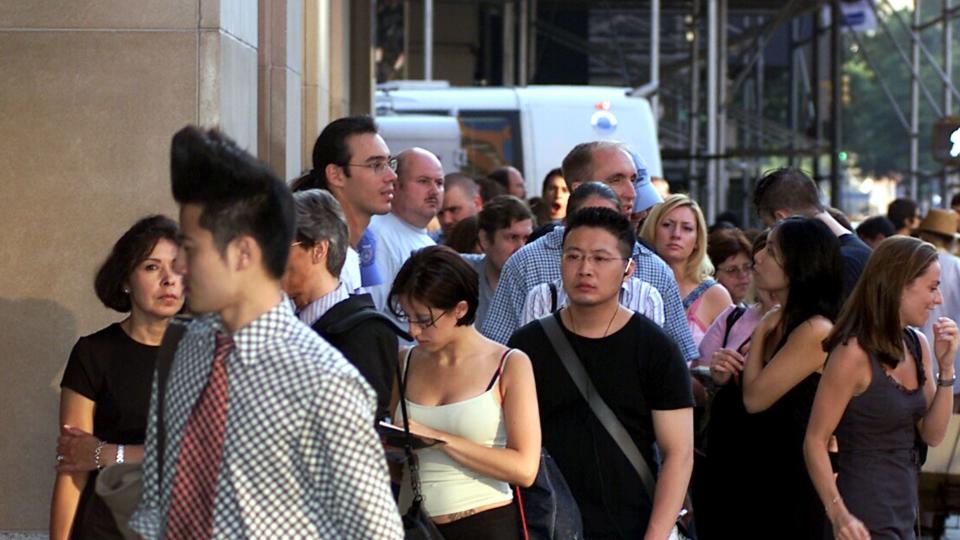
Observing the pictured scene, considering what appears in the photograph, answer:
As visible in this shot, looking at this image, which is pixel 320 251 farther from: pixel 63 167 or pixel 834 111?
pixel 834 111

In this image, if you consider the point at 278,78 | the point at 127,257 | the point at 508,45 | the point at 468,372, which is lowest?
the point at 468,372

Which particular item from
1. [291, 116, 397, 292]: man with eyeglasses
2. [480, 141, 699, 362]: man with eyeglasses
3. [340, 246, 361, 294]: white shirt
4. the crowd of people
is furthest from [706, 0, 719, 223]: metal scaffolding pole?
[340, 246, 361, 294]: white shirt

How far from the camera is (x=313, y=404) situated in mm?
3531

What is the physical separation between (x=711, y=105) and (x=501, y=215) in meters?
17.8

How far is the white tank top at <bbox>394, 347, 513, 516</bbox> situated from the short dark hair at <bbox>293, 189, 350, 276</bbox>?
560 millimetres

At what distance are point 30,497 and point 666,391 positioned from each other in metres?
2.93

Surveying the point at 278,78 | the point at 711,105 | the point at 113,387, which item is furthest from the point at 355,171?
the point at 711,105

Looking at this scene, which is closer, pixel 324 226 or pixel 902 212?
pixel 324 226

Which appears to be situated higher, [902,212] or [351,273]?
[351,273]

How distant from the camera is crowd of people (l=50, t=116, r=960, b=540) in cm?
361

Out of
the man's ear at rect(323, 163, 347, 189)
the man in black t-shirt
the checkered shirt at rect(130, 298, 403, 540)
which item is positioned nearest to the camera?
the checkered shirt at rect(130, 298, 403, 540)

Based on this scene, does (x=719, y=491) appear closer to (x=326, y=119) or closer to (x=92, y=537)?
(x=92, y=537)

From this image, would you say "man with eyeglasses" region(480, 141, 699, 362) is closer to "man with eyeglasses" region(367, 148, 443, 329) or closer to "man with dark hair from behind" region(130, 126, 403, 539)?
"man with eyeglasses" region(367, 148, 443, 329)

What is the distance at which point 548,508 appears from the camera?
5.35 meters
